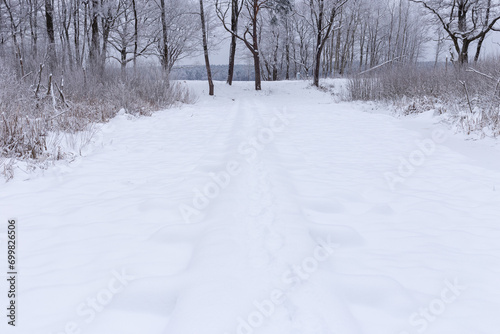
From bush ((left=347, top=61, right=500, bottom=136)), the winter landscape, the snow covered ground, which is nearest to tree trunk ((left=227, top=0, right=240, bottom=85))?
bush ((left=347, top=61, right=500, bottom=136))

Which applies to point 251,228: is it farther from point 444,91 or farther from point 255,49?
point 255,49

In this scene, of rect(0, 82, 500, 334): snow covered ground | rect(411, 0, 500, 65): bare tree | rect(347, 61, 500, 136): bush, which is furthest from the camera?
rect(411, 0, 500, 65): bare tree

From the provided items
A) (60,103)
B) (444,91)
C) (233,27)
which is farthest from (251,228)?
(233,27)

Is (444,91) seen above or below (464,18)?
below

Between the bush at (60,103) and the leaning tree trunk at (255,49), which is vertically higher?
the leaning tree trunk at (255,49)

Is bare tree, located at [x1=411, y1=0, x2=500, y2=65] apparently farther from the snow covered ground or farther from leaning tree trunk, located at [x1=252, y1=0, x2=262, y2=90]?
the snow covered ground

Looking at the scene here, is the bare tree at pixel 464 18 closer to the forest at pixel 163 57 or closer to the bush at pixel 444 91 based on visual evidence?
the forest at pixel 163 57

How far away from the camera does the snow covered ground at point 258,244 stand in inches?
53.6

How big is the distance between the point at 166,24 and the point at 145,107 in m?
10.9

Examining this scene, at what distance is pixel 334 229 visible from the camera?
2.19 m

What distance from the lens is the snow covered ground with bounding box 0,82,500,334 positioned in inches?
53.6

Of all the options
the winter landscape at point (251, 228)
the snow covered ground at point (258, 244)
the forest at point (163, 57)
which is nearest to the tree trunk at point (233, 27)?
the forest at point (163, 57)

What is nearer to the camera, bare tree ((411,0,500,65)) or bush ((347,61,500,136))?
bush ((347,61,500,136))

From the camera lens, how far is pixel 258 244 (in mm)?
1920
